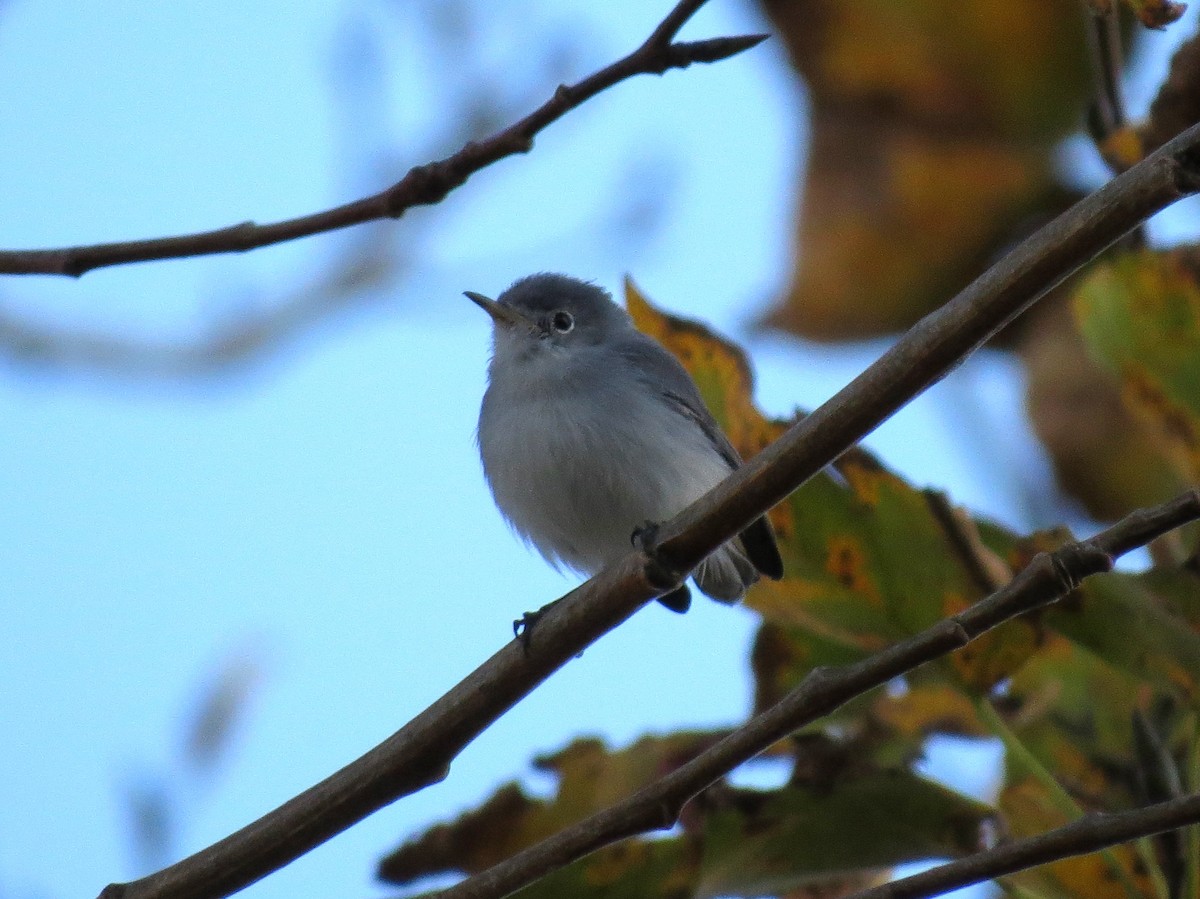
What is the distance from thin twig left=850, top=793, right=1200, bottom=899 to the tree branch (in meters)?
0.21

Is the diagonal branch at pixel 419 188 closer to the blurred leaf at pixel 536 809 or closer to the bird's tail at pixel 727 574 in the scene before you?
the blurred leaf at pixel 536 809

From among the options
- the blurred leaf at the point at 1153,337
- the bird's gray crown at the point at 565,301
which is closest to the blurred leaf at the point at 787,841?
the blurred leaf at the point at 1153,337

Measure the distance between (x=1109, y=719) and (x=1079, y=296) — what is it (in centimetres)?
69

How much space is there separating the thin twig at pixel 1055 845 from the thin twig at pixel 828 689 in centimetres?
18

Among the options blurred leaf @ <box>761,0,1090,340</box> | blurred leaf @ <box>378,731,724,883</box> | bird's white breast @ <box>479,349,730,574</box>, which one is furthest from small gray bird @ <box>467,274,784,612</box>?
blurred leaf @ <box>378,731,724,883</box>

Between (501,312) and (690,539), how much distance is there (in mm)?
2364

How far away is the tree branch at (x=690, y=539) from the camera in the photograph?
133 cm

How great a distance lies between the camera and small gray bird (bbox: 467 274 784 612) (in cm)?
324

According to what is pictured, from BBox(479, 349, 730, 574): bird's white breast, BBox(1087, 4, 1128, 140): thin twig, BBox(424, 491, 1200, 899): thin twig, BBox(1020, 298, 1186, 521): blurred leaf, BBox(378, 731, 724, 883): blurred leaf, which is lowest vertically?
BBox(424, 491, 1200, 899): thin twig

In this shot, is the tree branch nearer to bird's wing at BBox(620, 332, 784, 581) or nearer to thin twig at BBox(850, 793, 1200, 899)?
thin twig at BBox(850, 793, 1200, 899)

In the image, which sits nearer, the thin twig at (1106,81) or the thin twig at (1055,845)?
the thin twig at (1055,845)

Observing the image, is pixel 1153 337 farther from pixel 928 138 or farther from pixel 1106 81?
pixel 928 138

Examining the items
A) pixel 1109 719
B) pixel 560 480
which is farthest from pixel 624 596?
pixel 560 480

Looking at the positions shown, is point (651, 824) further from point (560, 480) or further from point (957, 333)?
point (560, 480)
